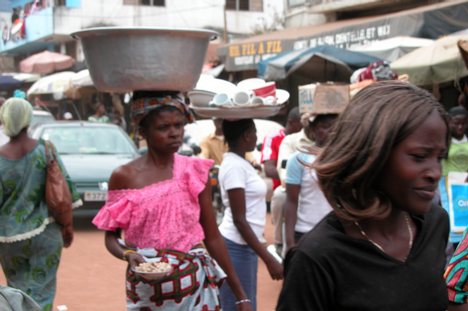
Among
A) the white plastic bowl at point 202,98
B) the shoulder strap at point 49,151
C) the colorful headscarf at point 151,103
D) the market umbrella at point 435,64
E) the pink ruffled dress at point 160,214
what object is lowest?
the market umbrella at point 435,64

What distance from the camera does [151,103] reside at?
3982mm

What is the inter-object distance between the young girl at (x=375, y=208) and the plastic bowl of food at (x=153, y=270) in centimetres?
155

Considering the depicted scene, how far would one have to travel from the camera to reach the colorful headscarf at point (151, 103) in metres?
3.98

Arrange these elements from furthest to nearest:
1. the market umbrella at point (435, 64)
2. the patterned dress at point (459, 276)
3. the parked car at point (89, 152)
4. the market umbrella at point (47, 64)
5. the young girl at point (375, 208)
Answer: the market umbrella at point (47, 64), the parked car at point (89, 152), the market umbrella at point (435, 64), the patterned dress at point (459, 276), the young girl at point (375, 208)

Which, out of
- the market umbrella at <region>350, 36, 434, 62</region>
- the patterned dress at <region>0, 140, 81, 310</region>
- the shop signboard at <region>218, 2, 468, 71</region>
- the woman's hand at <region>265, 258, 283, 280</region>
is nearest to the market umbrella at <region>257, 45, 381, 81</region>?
the market umbrella at <region>350, 36, 434, 62</region>

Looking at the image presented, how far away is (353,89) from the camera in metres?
6.30

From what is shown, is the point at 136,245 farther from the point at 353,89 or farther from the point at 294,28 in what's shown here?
the point at 294,28

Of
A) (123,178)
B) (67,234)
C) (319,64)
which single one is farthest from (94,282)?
(319,64)

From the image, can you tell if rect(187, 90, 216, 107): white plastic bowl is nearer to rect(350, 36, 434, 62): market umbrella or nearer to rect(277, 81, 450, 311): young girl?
rect(277, 81, 450, 311): young girl

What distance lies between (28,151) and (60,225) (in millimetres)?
598

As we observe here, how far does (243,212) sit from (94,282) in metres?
3.95

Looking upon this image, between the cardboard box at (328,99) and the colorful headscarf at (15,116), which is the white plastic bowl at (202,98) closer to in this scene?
the cardboard box at (328,99)

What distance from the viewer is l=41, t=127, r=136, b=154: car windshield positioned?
1280cm

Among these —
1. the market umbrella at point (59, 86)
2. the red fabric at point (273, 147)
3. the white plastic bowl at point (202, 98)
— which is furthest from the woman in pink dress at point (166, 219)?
the market umbrella at point (59, 86)
